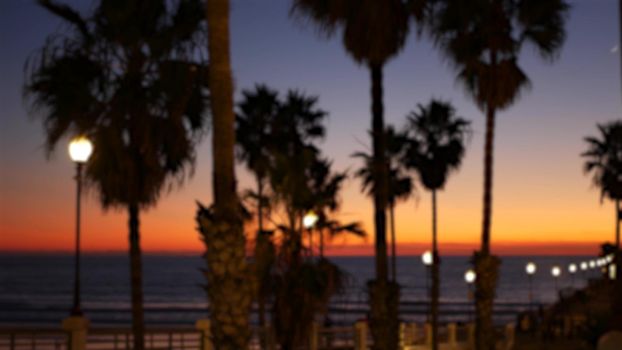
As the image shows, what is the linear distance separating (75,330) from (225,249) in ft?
14.3

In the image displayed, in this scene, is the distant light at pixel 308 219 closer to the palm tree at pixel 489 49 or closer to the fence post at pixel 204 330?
→ the fence post at pixel 204 330

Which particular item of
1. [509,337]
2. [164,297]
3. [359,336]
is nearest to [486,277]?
[359,336]

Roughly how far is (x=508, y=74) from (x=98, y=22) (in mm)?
11955

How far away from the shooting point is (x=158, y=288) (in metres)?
129

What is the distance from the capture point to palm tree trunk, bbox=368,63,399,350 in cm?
2005

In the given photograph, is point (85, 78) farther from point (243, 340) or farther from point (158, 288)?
point (158, 288)

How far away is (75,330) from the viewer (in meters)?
14.0

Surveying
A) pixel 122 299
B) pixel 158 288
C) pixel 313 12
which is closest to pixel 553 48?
pixel 313 12

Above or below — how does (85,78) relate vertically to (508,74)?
below

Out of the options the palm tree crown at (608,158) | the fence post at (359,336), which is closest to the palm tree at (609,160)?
the palm tree crown at (608,158)

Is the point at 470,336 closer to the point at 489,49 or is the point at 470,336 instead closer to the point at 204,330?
the point at 489,49

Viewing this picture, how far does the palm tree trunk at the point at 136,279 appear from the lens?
16359 millimetres

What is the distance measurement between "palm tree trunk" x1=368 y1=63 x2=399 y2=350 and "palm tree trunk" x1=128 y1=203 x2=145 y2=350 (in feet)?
18.5

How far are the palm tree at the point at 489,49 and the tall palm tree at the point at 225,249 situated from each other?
14.1m
